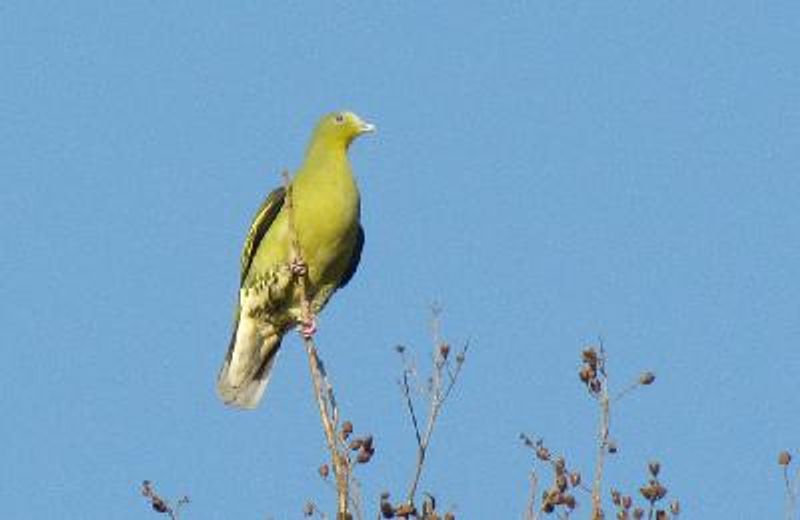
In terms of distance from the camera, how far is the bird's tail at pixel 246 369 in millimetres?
10547

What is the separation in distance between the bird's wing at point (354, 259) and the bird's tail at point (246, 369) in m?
0.52

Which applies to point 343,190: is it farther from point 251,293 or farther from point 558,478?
point 558,478

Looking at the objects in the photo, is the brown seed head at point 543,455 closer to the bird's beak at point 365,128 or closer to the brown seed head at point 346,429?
the brown seed head at point 346,429

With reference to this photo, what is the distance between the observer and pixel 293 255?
976cm

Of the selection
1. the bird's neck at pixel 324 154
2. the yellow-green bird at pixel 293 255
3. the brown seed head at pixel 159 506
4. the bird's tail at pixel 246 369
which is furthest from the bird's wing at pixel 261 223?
the brown seed head at pixel 159 506

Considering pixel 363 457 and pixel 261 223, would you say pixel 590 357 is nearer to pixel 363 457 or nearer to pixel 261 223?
pixel 363 457

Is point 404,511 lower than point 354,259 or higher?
lower

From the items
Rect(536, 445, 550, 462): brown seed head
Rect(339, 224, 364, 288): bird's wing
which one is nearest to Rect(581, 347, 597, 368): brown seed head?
Rect(536, 445, 550, 462): brown seed head

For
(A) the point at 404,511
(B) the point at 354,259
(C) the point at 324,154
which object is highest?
(C) the point at 324,154

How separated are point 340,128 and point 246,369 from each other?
1.58 meters

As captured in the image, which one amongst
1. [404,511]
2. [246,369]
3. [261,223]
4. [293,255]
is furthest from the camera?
[246,369]

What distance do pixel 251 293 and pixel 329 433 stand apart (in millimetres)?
4341

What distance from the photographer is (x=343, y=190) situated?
9.98m

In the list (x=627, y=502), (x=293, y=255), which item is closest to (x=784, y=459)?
(x=627, y=502)
